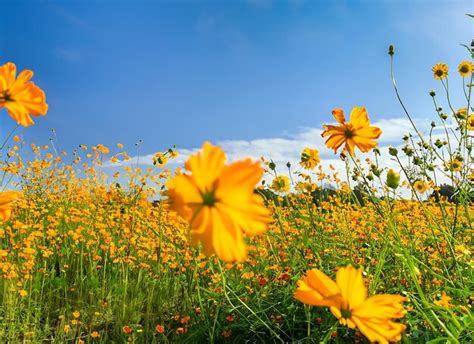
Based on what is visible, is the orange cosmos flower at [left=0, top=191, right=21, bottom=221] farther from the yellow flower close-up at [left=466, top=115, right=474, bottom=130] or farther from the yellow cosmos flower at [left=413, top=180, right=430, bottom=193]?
the yellow flower close-up at [left=466, top=115, right=474, bottom=130]

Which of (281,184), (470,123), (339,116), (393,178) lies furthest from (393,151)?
(339,116)

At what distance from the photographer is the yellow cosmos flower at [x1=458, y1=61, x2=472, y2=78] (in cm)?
349

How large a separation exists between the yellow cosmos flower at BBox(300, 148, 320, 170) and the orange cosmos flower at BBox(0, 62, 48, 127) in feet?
4.90

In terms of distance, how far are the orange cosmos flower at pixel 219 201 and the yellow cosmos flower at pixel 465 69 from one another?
3.42 m

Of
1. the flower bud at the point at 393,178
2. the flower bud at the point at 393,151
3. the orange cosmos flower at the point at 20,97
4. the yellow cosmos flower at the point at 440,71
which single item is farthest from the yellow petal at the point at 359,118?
the yellow cosmos flower at the point at 440,71

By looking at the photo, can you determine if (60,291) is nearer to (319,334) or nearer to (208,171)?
(319,334)

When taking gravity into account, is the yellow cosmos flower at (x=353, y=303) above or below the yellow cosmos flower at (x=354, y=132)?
below

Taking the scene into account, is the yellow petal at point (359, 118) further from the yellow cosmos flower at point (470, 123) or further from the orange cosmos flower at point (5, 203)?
the yellow cosmos flower at point (470, 123)

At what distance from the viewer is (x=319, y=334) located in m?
1.95

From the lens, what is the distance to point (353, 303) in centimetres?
81

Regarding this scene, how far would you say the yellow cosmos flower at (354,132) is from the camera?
4.29ft

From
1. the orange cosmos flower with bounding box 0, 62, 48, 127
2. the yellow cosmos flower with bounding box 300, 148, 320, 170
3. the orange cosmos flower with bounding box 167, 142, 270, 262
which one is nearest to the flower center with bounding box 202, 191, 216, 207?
the orange cosmos flower with bounding box 167, 142, 270, 262

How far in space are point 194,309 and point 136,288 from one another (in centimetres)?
52

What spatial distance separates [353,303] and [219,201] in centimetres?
39
